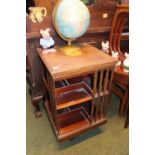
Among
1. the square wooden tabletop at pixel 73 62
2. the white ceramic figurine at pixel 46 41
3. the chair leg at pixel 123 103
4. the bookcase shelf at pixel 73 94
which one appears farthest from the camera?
the chair leg at pixel 123 103

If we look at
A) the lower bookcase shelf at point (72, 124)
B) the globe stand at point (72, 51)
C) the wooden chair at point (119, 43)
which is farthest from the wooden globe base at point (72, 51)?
the lower bookcase shelf at point (72, 124)

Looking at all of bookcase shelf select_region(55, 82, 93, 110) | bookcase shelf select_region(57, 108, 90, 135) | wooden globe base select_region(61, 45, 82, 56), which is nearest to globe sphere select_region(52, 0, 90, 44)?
wooden globe base select_region(61, 45, 82, 56)

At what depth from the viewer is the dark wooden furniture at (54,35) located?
1455 mm

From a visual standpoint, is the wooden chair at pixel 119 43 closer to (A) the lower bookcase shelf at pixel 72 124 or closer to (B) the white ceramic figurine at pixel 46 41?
(A) the lower bookcase shelf at pixel 72 124

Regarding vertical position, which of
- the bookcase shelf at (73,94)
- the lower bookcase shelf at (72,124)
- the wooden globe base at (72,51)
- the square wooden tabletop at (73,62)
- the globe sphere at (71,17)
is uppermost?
the globe sphere at (71,17)

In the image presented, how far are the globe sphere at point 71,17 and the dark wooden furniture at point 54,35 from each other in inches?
9.3

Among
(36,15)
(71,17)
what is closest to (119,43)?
(71,17)

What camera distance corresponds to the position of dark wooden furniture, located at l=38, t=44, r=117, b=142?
117 centimetres

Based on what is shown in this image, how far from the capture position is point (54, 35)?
60.2 inches
